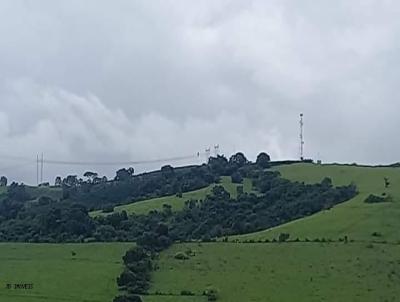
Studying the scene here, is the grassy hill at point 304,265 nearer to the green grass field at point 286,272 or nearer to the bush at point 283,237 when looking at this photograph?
the green grass field at point 286,272

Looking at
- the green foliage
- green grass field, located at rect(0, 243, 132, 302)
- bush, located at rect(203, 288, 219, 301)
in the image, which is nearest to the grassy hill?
bush, located at rect(203, 288, 219, 301)

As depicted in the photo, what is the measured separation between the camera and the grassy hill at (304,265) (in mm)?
111688

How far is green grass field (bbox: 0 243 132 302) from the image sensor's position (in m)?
116

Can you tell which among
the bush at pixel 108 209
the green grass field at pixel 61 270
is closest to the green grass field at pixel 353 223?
the green grass field at pixel 61 270

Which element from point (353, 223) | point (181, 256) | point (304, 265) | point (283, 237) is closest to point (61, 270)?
point (181, 256)

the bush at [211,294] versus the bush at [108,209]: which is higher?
the bush at [108,209]

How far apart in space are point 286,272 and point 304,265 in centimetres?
432

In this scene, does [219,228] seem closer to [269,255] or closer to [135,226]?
[135,226]

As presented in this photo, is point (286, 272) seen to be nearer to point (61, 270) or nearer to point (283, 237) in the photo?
point (283, 237)

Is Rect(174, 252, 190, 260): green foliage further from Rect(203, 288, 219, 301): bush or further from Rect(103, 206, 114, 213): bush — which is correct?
Rect(103, 206, 114, 213): bush

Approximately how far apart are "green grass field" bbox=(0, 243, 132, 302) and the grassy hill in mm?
7503

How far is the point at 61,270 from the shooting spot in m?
130

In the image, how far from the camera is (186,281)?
118188mm

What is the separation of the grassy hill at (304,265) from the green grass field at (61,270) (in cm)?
750
